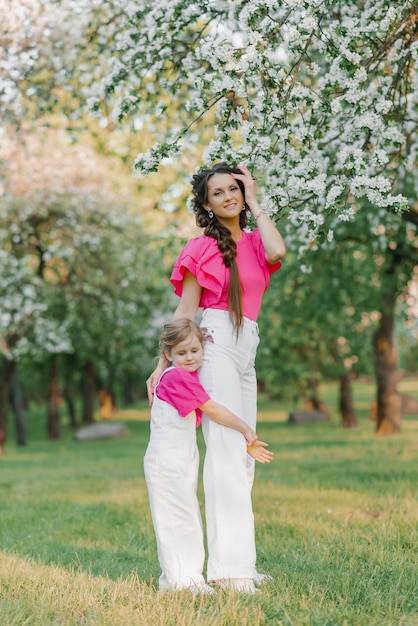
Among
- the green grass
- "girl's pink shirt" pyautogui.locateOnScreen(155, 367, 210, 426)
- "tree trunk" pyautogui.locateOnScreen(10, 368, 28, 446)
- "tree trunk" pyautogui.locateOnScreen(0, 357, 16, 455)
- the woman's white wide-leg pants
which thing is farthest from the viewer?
"tree trunk" pyautogui.locateOnScreen(10, 368, 28, 446)

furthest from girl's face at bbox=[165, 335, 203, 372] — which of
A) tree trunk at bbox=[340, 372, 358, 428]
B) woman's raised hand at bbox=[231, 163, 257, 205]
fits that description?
tree trunk at bbox=[340, 372, 358, 428]

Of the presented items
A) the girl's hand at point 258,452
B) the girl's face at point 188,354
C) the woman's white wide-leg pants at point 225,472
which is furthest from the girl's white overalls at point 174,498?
the girl's hand at point 258,452

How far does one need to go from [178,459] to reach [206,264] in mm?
1134

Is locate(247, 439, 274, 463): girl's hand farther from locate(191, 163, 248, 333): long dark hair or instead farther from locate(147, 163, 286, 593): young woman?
locate(191, 163, 248, 333): long dark hair

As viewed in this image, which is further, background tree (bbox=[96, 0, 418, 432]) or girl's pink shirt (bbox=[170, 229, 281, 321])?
background tree (bbox=[96, 0, 418, 432])

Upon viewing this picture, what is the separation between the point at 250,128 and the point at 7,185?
12.0 meters

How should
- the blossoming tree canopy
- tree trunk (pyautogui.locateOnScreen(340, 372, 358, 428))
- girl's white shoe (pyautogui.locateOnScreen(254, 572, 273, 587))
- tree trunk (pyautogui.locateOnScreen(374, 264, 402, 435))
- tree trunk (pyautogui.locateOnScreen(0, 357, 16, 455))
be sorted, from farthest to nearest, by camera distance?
tree trunk (pyautogui.locateOnScreen(340, 372, 358, 428)) < tree trunk (pyautogui.locateOnScreen(0, 357, 16, 455)) < tree trunk (pyautogui.locateOnScreen(374, 264, 402, 435)) < the blossoming tree canopy < girl's white shoe (pyautogui.locateOnScreen(254, 572, 273, 587))

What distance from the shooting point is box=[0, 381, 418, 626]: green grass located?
411cm

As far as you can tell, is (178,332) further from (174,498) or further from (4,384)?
(4,384)

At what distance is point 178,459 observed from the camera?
4551 mm

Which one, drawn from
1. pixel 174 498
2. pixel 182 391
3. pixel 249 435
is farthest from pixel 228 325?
pixel 174 498

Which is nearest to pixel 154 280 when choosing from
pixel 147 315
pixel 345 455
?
pixel 147 315

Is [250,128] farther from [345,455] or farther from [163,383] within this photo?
[345,455]

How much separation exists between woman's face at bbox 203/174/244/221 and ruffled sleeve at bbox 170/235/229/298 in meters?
0.19
